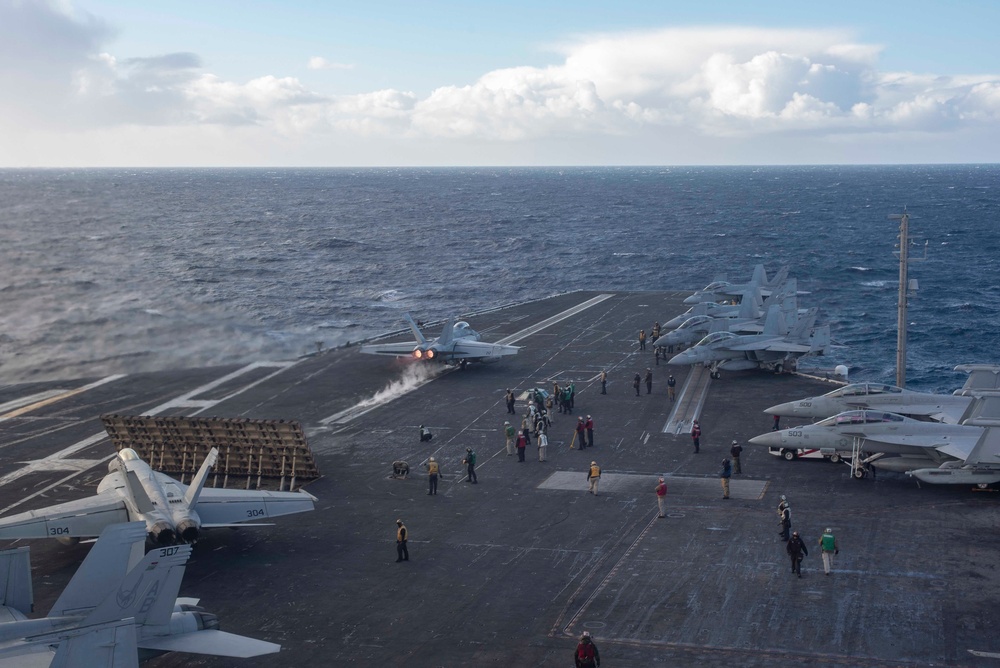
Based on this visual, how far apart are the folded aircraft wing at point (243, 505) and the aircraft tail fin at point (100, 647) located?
11.8m

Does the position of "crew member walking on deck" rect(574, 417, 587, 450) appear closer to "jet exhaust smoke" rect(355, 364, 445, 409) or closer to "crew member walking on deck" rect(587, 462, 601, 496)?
"crew member walking on deck" rect(587, 462, 601, 496)

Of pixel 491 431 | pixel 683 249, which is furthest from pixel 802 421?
pixel 683 249

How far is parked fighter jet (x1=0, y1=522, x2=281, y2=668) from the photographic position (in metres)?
17.8

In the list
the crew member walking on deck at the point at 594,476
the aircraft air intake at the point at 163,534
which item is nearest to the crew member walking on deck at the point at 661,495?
the crew member walking on deck at the point at 594,476

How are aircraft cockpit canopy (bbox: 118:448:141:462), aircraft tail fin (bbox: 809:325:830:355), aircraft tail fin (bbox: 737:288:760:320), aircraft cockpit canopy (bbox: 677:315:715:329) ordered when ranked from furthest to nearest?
aircraft tail fin (bbox: 737:288:760:320), aircraft cockpit canopy (bbox: 677:315:715:329), aircraft tail fin (bbox: 809:325:830:355), aircraft cockpit canopy (bbox: 118:448:141:462)

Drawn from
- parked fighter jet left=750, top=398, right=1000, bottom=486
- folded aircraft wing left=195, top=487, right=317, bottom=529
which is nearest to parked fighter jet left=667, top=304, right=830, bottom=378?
parked fighter jet left=750, top=398, right=1000, bottom=486

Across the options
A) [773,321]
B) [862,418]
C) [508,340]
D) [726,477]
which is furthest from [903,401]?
[508,340]

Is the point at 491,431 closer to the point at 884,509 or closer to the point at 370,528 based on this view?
the point at 370,528

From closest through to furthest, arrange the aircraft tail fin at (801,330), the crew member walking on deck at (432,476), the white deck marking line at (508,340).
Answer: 1. the crew member walking on deck at (432,476)
2. the white deck marking line at (508,340)
3. the aircraft tail fin at (801,330)

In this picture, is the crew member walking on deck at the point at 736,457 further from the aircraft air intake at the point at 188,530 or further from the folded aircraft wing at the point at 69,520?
the folded aircraft wing at the point at 69,520

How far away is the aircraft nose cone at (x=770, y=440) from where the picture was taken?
3847cm

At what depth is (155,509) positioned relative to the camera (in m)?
28.5

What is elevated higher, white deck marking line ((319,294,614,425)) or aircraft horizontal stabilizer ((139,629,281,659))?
aircraft horizontal stabilizer ((139,629,281,659))

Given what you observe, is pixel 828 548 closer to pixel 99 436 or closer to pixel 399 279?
pixel 99 436
